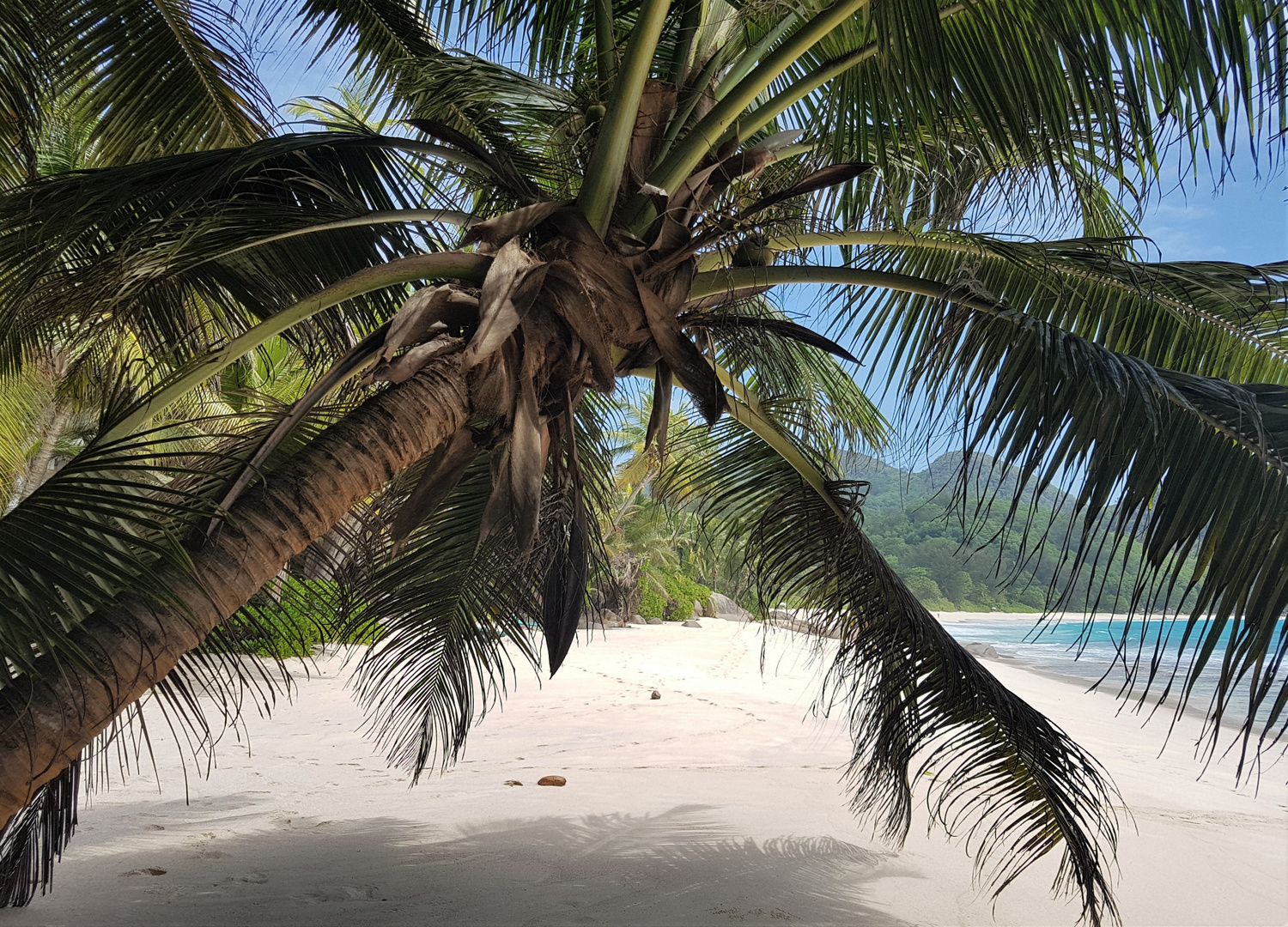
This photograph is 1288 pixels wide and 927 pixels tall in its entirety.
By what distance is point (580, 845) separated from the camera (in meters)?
4.32

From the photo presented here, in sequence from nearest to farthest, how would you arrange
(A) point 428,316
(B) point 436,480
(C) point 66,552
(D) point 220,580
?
(C) point 66,552 → (D) point 220,580 → (A) point 428,316 → (B) point 436,480

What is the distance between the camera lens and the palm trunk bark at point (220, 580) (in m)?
1.77

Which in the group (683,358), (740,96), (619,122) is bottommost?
(683,358)

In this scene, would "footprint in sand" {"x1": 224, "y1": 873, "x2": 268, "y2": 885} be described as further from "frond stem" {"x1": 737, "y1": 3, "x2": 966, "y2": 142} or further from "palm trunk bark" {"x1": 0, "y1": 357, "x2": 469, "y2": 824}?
"frond stem" {"x1": 737, "y1": 3, "x2": 966, "y2": 142}

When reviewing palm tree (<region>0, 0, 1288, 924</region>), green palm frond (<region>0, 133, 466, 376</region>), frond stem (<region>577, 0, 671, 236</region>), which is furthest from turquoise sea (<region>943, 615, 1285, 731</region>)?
green palm frond (<region>0, 133, 466, 376</region>)

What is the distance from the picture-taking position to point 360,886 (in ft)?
11.8

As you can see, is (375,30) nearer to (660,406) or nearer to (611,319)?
(611,319)

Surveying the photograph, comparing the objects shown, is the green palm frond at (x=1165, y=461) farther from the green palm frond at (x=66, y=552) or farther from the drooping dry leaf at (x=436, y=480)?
the green palm frond at (x=66, y=552)

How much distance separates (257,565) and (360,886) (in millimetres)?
2154

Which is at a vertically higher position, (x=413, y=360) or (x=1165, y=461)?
(x=413, y=360)

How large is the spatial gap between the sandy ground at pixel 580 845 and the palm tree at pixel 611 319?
0.43 m

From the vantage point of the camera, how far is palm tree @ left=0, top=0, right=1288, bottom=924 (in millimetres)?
2061

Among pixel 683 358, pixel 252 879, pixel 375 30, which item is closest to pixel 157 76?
pixel 375 30

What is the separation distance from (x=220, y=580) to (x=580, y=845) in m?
2.91
